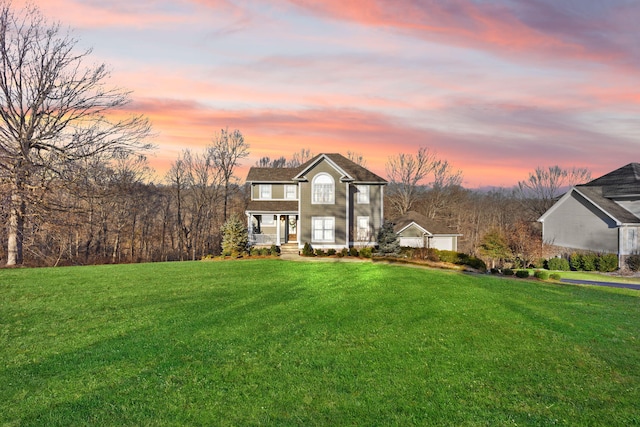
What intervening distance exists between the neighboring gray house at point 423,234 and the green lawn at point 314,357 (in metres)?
24.3

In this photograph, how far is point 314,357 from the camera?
347 inches

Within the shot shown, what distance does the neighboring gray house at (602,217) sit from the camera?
1367 inches

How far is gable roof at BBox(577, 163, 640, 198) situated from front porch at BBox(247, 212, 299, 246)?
27.8 meters

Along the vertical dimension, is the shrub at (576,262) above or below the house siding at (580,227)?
below

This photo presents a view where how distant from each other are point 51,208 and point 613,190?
1692 inches

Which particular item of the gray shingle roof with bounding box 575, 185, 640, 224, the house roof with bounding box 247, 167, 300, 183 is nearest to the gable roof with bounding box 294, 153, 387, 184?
the house roof with bounding box 247, 167, 300, 183

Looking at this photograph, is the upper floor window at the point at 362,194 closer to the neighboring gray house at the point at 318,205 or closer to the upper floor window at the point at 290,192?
the neighboring gray house at the point at 318,205

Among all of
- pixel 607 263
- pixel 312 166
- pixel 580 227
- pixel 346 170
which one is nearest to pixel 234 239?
pixel 312 166

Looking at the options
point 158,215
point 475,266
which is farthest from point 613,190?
point 158,215

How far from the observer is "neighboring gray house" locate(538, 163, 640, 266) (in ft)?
114

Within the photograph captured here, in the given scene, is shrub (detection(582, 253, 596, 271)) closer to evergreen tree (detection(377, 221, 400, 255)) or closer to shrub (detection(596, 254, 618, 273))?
shrub (detection(596, 254, 618, 273))

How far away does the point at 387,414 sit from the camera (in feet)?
21.0

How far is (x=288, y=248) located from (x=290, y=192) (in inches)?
208

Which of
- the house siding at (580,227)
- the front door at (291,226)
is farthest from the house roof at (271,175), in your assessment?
the house siding at (580,227)
